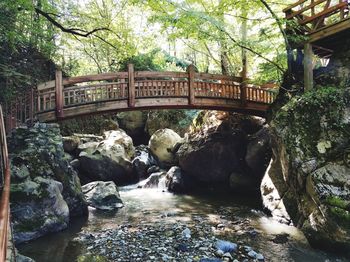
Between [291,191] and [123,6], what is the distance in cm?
1759

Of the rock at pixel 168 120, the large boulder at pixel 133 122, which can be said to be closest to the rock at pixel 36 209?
the rock at pixel 168 120

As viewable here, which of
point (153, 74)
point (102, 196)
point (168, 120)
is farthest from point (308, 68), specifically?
point (168, 120)

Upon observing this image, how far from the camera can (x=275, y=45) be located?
1146 cm

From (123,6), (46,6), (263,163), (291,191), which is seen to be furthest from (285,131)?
(123,6)

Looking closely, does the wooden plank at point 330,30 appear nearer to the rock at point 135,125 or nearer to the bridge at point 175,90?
the bridge at point 175,90

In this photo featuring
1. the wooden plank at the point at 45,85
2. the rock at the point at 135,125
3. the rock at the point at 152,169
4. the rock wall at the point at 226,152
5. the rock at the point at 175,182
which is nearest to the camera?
the wooden plank at the point at 45,85

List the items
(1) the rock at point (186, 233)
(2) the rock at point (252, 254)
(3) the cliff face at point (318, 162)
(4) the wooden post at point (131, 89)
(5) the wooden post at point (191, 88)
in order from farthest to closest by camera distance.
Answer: (5) the wooden post at point (191, 88), (4) the wooden post at point (131, 89), (1) the rock at point (186, 233), (3) the cliff face at point (318, 162), (2) the rock at point (252, 254)

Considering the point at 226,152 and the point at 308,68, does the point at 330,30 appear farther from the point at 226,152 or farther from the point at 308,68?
the point at 226,152

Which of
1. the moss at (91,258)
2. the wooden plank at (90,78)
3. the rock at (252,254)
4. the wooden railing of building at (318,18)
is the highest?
the wooden railing of building at (318,18)

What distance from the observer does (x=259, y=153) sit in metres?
12.6

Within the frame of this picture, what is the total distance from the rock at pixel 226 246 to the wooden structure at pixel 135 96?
5.96 metres

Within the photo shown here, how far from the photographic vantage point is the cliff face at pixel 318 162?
6.77 metres

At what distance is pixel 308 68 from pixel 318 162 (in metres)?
3.30

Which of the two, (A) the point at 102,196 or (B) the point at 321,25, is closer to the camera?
(B) the point at 321,25
